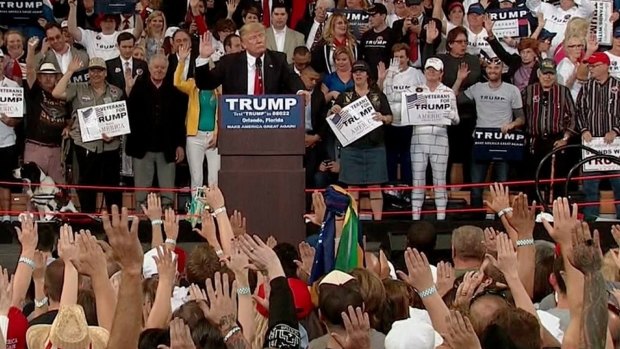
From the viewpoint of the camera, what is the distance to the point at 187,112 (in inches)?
671

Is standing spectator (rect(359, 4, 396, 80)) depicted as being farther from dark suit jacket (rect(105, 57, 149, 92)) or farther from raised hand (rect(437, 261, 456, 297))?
raised hand (rect(437, 261, 456, 297))

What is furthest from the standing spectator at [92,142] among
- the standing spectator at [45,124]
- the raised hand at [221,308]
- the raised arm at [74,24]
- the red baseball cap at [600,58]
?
the raised hand at [221,308]

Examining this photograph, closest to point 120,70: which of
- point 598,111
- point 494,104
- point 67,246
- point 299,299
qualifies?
point 494,104

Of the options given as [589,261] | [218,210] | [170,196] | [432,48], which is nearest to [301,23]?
[432,48]

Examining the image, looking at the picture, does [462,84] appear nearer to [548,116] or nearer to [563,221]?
[548,116]

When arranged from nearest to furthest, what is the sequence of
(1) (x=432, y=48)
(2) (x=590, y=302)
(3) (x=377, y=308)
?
(2) (x=590, y=302)
(3) (x=377, y=308)
(1) (x=432, y=48)

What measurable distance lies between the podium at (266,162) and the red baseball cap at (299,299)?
208 inches

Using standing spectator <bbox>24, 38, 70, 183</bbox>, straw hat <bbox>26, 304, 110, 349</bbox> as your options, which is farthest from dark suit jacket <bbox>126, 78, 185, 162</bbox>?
straw hat <bbox>26, 304, 110, 349</bbox>

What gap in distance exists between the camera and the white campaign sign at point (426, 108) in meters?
16.9

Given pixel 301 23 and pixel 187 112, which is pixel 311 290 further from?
pixel 301 23

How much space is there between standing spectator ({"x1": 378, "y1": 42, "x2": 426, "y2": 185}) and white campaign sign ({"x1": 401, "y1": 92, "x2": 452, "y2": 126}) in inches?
15.2

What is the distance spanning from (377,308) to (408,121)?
9298 mm

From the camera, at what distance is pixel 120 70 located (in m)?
17.5

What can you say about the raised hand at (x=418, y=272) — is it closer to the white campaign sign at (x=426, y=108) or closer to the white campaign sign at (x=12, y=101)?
the white campaign sign at (x=426, y=108)
